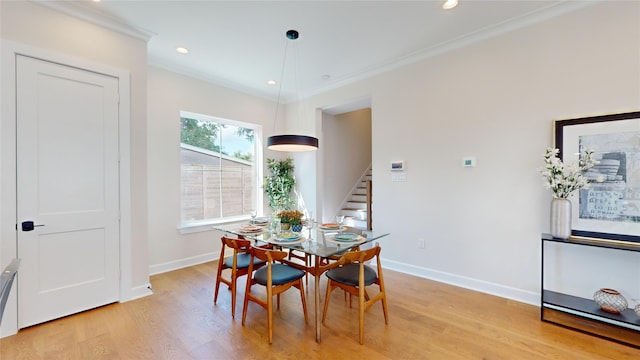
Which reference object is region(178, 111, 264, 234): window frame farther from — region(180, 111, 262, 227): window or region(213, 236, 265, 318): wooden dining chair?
region(213, 236, 265, 318): wooden dining chair

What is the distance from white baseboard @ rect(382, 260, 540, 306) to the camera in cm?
284

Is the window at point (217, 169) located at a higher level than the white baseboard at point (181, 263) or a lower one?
higher

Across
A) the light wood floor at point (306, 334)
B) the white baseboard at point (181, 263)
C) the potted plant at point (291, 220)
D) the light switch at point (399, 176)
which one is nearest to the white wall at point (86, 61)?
the light wood floor at point (306, 334)

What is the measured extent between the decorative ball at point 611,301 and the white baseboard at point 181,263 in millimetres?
4703

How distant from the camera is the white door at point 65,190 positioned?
238 centimetres

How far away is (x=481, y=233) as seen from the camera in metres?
3.13

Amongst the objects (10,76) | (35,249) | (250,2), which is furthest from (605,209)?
(10,76)

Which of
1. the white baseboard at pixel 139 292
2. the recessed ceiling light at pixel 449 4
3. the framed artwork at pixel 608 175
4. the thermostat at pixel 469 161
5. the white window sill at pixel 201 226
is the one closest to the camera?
the framed artwork at pixel 608 175

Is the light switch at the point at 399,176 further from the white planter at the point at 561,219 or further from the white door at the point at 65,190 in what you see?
the white door at the point at 65,190

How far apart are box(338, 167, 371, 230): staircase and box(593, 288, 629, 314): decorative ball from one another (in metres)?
3.40

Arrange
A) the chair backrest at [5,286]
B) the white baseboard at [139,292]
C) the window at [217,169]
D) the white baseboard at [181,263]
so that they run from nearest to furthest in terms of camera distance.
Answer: the chair backrest at [5,286] < the white baseboard at [139,292] < the white baseboard at [181,263] < the window at [217,169]

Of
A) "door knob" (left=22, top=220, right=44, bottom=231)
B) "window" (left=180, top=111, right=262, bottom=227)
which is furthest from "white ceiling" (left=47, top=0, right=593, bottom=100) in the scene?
"door knob" (left=22, top=220, right=44, bottom=231)

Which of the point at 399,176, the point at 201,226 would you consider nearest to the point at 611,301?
the point at 399,176

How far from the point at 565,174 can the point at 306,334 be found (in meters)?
2.86
